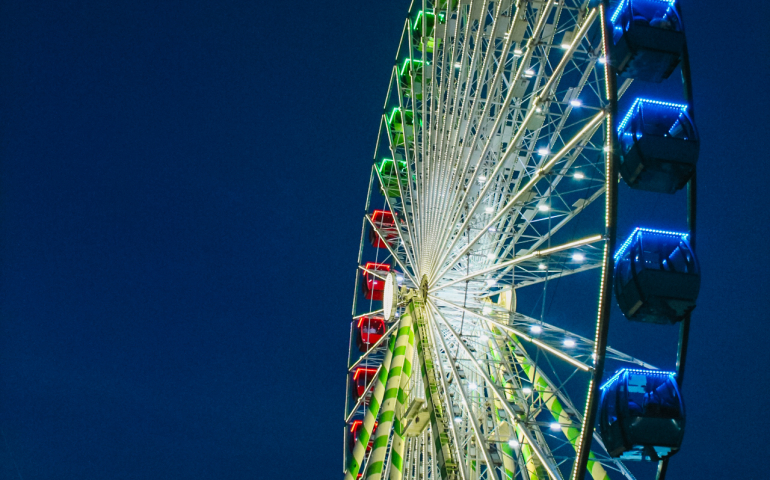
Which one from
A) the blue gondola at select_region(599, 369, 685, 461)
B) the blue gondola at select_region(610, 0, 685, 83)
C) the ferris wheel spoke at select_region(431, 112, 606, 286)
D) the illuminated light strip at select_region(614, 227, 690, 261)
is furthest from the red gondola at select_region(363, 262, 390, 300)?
the blue gondola at select_region(610, 0, 685, 83)

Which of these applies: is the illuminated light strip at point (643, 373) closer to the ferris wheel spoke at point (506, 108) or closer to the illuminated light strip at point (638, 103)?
the illuminated light strip at point (638, 103)

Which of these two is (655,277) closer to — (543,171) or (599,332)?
(599,332)

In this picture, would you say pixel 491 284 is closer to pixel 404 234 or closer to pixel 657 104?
pixel 404 234

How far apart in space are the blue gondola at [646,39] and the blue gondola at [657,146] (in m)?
0.52

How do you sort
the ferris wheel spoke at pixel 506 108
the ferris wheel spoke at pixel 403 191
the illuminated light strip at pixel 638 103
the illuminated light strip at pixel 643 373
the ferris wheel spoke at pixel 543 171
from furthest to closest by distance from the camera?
the ferris wheel spoke at pixel 403 191, the ferris wheel spoke at pixel 506 108, the illuminated light strip at pixel 638 103, the illuminated light strip at pixel 643 373, the ferris wheel spoke at pixel 543 171

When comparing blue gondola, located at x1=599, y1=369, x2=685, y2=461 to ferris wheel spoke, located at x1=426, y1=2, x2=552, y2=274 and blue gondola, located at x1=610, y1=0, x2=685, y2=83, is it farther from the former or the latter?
blue gondola, located at x1=610, y1=0, x2=685, y2=83

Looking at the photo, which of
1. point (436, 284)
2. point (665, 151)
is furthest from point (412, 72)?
point (665, 151)

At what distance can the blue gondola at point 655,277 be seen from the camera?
388 inches

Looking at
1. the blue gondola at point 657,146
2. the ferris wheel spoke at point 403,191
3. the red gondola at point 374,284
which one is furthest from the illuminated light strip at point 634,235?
the red gondola at point 374,284

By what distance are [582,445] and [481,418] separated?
17.8ft

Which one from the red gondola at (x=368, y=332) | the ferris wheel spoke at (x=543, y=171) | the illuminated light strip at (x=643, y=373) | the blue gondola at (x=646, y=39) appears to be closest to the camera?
the ferris wheel spoke at (x=543, y=171)

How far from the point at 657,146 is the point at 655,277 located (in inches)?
74.9

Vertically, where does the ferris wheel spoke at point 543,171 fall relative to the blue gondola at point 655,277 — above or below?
above

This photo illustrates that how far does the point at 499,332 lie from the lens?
48.0ft
